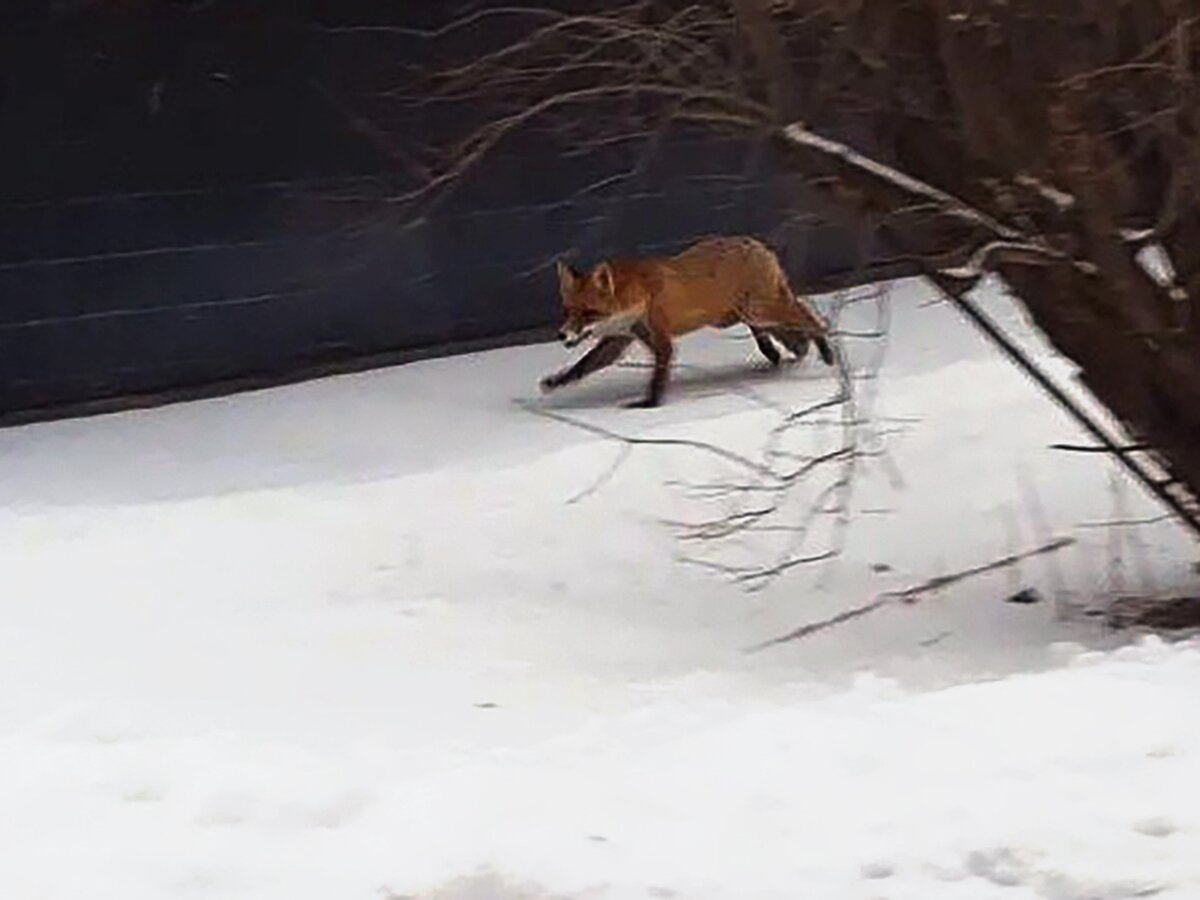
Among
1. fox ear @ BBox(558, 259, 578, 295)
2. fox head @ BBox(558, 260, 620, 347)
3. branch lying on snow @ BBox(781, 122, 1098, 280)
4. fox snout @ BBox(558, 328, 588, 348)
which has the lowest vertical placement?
fox snout @ BBox(558, 328, 588, 348)

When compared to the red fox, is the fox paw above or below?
below

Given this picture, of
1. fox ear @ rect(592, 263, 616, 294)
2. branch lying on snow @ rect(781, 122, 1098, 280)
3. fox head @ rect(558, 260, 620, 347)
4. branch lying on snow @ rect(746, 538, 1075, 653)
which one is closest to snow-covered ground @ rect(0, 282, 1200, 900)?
branch lying on snow @ rect(746, 538, 1075, 653)

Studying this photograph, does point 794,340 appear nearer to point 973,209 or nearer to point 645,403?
point 645,403

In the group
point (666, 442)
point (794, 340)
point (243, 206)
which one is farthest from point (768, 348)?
point (243, 206)

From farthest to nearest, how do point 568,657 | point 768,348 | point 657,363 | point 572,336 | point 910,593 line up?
point 768,348 → point 572,336 → point 657,363 → point 910,593 → point 568,657

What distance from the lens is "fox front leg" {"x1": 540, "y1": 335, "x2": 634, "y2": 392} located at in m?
10.7

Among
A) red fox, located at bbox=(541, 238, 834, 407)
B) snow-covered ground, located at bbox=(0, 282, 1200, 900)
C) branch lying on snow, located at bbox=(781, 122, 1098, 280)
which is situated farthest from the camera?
red fox, located at bbox=(541, 238, 834, 407)

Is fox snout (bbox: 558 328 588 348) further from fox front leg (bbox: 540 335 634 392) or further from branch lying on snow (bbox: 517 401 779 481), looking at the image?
branch lying on snow (bbox: 517 401 779 481)

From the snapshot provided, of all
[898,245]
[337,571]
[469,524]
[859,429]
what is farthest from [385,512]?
[898,245]

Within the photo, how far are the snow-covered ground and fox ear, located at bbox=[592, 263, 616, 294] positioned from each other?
19.2 inches

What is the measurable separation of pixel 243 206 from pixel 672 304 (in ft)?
6.71

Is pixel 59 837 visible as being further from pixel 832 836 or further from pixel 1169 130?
pixel 1169 130

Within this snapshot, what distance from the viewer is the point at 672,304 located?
34.9ft

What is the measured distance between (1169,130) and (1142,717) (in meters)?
2.01
